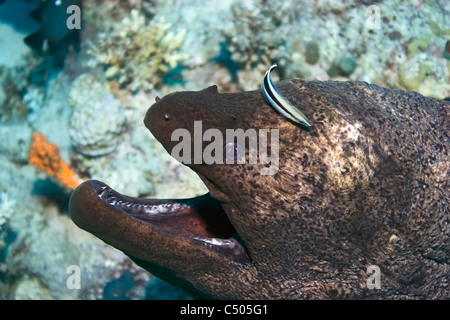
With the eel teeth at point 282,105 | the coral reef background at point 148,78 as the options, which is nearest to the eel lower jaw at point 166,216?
the eel teeth at point 282,105

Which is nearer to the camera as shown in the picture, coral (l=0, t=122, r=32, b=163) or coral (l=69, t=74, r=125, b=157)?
coral (l=69, t=74, r=125, b=157)

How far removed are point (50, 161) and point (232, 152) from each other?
3.64 m

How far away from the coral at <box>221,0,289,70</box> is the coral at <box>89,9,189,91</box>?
A: 62cm

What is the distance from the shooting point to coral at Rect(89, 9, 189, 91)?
15.6 ft

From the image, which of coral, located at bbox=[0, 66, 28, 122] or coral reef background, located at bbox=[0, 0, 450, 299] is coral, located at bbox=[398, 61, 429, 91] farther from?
coral, located at bbox=[0, 66, 28, 122]

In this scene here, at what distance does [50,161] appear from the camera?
15.9 feet

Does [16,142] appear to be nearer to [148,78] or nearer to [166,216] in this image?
[148,78]

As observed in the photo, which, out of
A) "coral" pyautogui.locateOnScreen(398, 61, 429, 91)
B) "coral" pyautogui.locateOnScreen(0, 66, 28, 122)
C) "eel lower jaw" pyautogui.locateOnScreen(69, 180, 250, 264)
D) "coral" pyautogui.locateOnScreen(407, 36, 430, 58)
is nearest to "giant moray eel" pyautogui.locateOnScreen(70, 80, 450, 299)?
"eel lower jaw" pyautogui.locateOnScreen(69, 180, 250, 264)

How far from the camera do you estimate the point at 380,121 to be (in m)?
2.25

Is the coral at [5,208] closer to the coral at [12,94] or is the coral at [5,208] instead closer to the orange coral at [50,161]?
the orange coral at [50,161]

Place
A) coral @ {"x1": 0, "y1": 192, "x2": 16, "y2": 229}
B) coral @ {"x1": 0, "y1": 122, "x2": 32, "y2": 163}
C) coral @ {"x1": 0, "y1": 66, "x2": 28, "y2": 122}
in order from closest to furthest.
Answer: coral @ {"x1": 0, "y1": 192, "x2": 16, "y2": 229}
coral @ {"x1": 0, "y1": 122, "x2": 32, "y2": 163}
coral @ {"x1": 0, "y1": 66, "x2": 28, "y2": 122}

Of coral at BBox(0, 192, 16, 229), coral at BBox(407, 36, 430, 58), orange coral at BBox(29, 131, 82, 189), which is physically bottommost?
coral at BBox(0, 192, 16, 229)

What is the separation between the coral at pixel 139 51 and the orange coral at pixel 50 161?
A: 46.6 inches
